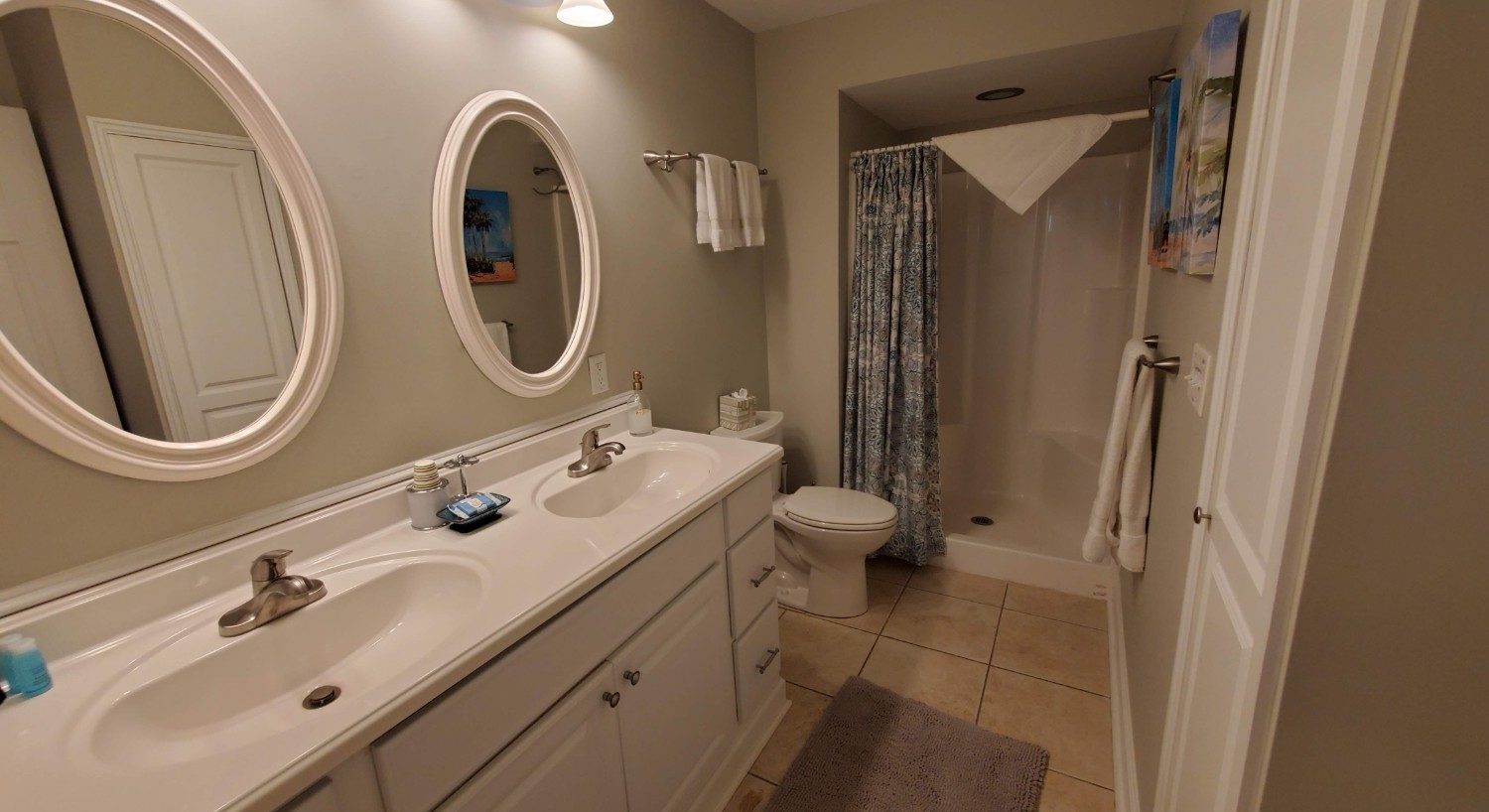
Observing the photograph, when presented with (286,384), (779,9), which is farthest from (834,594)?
(779,9)

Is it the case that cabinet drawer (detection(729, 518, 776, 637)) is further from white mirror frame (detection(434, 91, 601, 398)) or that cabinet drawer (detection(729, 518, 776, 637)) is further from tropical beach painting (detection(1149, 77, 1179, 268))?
tropical beach painting (detection(1149, 77, 1179, 268))

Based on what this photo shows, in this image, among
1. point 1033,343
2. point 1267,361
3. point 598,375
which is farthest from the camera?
point 1033,343

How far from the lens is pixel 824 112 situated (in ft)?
7.88

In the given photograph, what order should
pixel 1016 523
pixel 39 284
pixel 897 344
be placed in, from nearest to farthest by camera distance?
pixel 39 284 < pixel 897 344 < pixel 1016 523

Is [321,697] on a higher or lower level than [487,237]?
lower

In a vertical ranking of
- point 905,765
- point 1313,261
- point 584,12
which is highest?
point 584,12

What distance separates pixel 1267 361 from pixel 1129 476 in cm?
100

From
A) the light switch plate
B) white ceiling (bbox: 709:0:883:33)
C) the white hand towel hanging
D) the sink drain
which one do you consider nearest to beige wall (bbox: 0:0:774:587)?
white ceiling (bbox: 709:0:883:33)

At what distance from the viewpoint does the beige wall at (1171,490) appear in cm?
105

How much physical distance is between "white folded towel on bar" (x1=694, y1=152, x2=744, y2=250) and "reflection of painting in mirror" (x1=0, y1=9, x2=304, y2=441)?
4.26 ft

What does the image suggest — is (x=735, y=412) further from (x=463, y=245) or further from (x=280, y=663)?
(x=280, y=663)

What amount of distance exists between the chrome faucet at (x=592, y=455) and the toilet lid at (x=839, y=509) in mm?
904

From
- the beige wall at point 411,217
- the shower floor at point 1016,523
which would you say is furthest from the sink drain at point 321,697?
the shower floor at point 1016,523

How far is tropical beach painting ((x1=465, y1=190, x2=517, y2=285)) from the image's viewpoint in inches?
55.9
